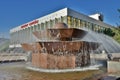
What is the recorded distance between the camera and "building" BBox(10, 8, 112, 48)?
36672mm

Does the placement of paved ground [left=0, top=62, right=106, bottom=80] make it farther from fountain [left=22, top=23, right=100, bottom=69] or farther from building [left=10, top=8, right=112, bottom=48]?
building [left=10, top=8, right=112, bottom=48]

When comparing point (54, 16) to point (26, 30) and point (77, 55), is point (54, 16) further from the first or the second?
point (77, 55)

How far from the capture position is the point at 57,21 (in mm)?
38250

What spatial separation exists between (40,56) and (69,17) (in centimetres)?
2556

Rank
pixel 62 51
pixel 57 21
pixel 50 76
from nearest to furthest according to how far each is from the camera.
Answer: pixel 50 76
pixel 62 51
pixel 57 21

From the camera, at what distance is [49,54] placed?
11.2 m

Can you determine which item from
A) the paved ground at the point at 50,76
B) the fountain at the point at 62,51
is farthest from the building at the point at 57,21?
the paved ground at the point at 50,76

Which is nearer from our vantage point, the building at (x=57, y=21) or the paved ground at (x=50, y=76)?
the paved ground at (x=50, y=76)

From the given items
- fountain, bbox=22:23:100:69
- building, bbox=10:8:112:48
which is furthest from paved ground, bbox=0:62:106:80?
building, bbox=10:8:112:48

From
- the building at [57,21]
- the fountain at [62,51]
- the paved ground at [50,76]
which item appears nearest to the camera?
the paved ground at [50,76]

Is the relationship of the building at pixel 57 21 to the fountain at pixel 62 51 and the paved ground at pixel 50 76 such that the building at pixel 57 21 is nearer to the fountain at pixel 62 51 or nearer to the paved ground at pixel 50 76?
the fountain at pixel 62 51

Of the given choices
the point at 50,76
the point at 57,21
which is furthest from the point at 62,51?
the point at 57,21

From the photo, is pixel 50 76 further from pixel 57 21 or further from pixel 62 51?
pixel 57 21

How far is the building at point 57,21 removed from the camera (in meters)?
36.7
